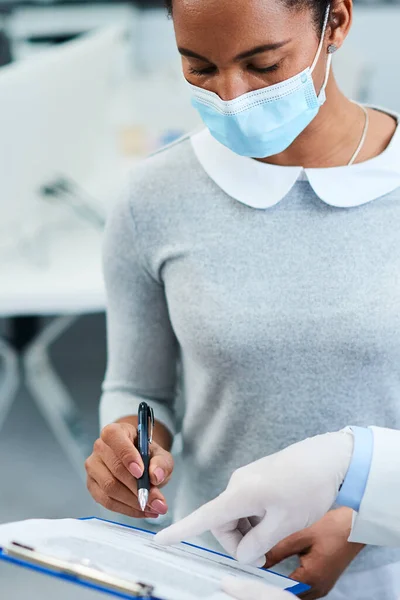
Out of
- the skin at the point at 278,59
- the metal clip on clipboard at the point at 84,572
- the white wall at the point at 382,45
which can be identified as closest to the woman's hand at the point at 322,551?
the metal clip on clipboard at the point at 84,572

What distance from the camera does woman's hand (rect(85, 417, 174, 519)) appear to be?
81 centimetres

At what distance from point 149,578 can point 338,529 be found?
294 millimetres

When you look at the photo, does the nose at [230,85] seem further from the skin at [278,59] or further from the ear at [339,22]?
the ear at [339,22]

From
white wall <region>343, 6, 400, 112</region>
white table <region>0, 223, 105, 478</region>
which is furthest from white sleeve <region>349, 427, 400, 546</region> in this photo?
white wall <region>343, 6, 400, 112</region>

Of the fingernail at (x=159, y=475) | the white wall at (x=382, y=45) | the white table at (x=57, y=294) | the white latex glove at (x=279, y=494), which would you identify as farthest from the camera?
the white wall at (x=382, y=45)

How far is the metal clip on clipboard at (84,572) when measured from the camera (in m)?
0.58

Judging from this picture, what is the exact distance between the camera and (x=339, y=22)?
2.80ft

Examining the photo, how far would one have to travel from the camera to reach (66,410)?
222cm

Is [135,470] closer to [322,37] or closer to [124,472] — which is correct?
[124,472]

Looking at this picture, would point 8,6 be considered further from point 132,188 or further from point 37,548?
point 37,548

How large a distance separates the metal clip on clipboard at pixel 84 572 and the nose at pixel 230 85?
478 mm

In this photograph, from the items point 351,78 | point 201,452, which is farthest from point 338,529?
point 351,78

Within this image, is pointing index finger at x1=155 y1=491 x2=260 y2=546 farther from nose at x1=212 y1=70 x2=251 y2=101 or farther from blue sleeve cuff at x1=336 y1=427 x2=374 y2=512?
nose at x1=212 y1=70 x2=251 y2=101

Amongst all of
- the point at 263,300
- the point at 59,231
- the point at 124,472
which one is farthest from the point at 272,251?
the point at 59,231
